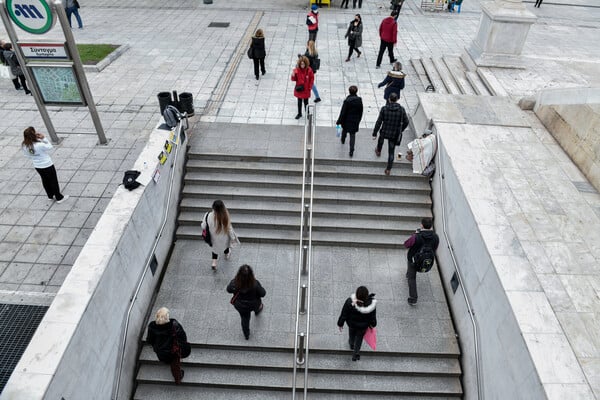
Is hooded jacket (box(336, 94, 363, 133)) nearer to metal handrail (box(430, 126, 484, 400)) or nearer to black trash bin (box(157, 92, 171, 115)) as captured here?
metal handrail (box(430, 126, 484, 400))

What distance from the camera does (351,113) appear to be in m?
8.38

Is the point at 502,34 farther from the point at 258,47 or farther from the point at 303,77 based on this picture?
the point at 258,47

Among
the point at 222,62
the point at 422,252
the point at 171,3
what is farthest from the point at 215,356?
the point at 171,3

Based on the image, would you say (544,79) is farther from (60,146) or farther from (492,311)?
(60,146)

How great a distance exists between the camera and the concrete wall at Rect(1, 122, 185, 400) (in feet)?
14.9

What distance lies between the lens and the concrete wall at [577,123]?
788 cm

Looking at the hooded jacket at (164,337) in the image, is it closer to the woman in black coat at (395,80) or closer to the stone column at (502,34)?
the woman in black coat at (395,80)

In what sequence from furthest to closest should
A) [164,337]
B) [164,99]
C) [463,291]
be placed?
[164,99] < [463,291] < [164,337]

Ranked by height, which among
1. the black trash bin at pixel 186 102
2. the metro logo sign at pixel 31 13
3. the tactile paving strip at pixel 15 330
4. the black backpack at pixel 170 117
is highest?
the metro logo sign at pixel 31 13

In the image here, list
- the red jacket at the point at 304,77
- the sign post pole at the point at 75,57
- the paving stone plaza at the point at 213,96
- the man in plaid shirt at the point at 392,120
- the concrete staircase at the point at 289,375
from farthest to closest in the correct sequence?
the red jacket at the point at 304,77, the man in plaid shirt at the point at 392,120, the sign post pole at the point at 75,57, the paving stone plaza at the point at 213,96, the concrete staircase at the point at 289,375

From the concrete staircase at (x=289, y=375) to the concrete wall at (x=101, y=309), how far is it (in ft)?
2.26

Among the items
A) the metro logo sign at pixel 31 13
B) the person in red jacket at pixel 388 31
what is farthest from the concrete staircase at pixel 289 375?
the person in red jacket at pixel 388 31

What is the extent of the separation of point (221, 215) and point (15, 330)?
3.39 meters

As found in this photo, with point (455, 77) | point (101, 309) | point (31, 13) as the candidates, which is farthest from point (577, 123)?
point (31, 13)
